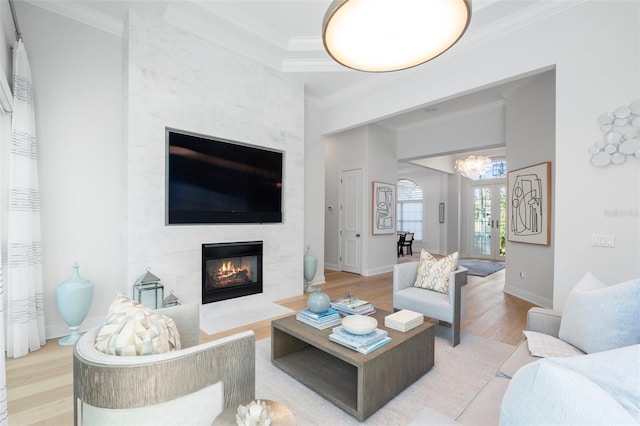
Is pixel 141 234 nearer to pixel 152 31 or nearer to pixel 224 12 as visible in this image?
pixel 152 31

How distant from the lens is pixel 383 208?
21.5ft

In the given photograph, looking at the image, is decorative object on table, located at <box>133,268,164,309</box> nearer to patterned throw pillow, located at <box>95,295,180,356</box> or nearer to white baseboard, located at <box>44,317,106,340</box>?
white baseboard, located at <box>44,317,106,340</box>

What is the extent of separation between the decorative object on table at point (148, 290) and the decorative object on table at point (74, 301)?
1.35 ft

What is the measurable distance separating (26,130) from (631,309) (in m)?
4.42

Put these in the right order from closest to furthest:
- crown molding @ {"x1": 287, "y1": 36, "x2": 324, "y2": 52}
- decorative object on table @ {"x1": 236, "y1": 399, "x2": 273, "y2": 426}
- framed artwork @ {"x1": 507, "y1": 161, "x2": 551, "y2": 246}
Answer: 1. decorative object on table @ {"x1": 236, "y1": 399, "x2": 273, "y2": 426}
2. crown molding @ {"x1": 287, "y1": 36, "x2": 324, "y2": 52}
3. framed artwork @ {"x1": 507, "y1": 161, "x2": 551, "y2": 246}

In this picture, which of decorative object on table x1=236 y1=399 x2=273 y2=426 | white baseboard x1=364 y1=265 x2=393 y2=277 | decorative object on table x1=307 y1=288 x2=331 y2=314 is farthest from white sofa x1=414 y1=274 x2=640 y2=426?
white baseboard x1=364 y1=265 x2=393 y2=277

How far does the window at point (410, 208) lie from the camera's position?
11.3m

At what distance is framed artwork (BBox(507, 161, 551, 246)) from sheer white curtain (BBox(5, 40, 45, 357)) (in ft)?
19.4

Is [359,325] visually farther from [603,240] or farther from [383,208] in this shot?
[383,208]

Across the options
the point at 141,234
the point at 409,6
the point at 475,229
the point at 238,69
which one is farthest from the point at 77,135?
the point at 475,229

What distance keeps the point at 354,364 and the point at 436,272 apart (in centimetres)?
178

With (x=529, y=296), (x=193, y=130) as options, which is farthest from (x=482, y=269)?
(x=193, y=130)

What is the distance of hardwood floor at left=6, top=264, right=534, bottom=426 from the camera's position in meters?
1.90

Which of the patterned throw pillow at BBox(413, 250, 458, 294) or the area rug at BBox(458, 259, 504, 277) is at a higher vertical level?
the patterned throw pillow at BBox(413, 250, 458, 294)
